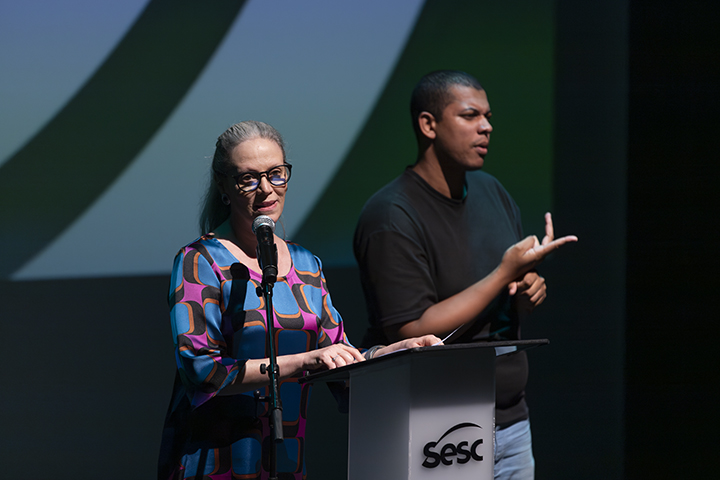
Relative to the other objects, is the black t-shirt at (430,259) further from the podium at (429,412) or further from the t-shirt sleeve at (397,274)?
the podium at (429,412)

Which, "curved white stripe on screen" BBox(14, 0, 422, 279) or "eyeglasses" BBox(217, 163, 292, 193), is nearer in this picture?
"eyeglasses" BBox(217, 163, 292, 193)

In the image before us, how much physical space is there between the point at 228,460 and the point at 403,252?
2.97 ft

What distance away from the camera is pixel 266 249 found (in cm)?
150

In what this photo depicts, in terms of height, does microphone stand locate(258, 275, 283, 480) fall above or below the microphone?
below

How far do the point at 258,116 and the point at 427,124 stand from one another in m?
0.97

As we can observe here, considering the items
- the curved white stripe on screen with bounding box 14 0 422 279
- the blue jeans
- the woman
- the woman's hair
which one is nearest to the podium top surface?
the woman

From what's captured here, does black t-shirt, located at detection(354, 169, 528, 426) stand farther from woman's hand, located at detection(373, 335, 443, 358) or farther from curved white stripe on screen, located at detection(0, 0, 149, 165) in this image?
curved white stripe on screen, located at detection(0, 0, 149, 165)

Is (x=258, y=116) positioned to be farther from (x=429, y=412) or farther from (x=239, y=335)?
(x=429, y=412)

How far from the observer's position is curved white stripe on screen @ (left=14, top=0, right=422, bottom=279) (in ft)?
9.96

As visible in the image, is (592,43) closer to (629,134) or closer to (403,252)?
(629,134)

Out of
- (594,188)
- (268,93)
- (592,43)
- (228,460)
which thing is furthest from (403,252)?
(592,43)

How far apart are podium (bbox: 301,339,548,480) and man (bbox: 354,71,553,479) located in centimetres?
69

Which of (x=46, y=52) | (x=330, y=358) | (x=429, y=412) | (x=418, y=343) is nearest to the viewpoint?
(x=429, y=412)

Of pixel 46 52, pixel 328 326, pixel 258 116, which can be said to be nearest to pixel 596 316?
pixel 258 116
